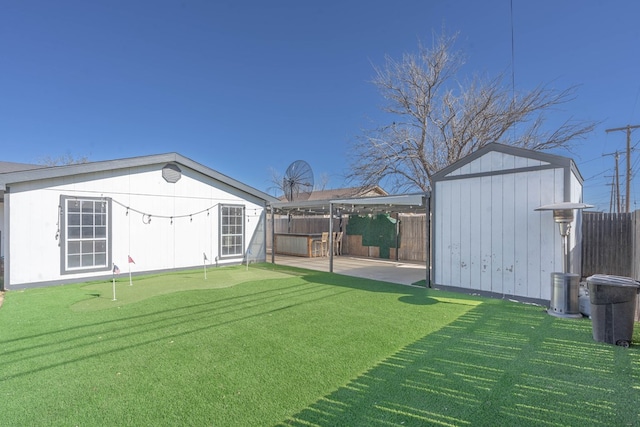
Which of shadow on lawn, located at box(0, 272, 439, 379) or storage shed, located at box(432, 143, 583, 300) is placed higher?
storage shed, located at box(432, 143, 583, 300)

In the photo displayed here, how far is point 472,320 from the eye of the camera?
4836mm

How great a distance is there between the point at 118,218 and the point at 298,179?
8.11m

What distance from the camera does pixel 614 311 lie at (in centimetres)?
385

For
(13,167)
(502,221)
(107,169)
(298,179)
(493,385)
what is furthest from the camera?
(298,179)

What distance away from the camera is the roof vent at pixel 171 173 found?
30.5 ft

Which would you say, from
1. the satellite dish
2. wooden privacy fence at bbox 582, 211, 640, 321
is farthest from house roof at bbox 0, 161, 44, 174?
wooden privacy fence at bbox 582, 211, 640, 321

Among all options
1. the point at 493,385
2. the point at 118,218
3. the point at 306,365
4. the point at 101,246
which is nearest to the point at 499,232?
the point at 493,385

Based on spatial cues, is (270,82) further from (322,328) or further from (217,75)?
(322,328)

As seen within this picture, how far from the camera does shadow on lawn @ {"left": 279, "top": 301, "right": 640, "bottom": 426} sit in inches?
92.7

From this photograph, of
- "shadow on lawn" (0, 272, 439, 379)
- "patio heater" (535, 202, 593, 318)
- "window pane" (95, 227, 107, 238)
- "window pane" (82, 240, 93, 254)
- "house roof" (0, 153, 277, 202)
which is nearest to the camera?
"shadow on lawn" (0, 272, 439, 379)

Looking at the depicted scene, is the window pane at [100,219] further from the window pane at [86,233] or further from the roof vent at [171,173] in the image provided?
the roof vent at [171,173]

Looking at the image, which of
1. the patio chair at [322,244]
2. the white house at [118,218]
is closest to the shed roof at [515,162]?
the white house at [118,218]

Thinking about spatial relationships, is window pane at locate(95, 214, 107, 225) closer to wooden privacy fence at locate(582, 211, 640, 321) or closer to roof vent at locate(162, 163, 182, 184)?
roof vent at locate(162, 163, 182, 184)

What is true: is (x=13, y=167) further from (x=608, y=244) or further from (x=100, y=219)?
(x=608, y=244)
